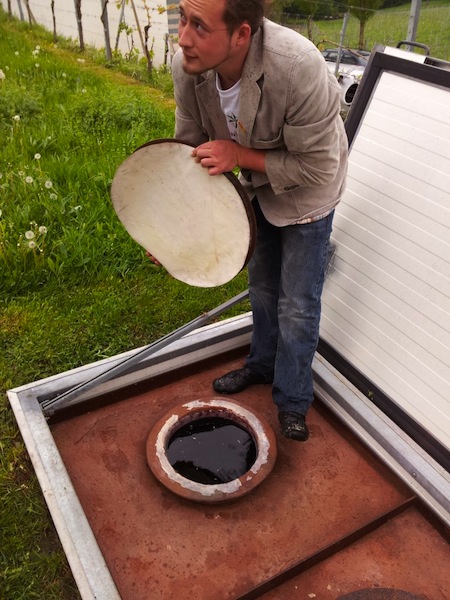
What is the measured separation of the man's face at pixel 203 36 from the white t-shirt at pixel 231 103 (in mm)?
171

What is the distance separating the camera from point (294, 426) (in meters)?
2.68

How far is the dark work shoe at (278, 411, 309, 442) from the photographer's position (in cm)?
267

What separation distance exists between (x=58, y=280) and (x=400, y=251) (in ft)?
7.46

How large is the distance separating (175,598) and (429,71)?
243 cm

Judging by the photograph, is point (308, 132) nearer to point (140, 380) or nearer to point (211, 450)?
point (211, 450)

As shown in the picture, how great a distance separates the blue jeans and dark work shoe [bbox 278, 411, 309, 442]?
0.03 metres

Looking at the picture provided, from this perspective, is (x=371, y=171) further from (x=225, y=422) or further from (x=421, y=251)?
(x=225, y=422)

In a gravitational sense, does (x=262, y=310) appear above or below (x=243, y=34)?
below

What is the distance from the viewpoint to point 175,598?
7.19ft

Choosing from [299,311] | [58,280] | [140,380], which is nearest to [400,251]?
[299,311]

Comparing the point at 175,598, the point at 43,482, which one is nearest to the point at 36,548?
the point at 43,482

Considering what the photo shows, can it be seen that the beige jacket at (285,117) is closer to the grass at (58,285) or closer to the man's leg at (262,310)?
the man's leg at (262,310)

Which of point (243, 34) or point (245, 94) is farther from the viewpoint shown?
point (245, 94)

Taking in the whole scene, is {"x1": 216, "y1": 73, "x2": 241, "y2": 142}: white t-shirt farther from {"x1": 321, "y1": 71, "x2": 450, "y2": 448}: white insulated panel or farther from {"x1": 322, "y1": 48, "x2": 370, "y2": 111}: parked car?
{"x1": 322, "y1": 48, "x2": 370, "y2": 111}: parked car
